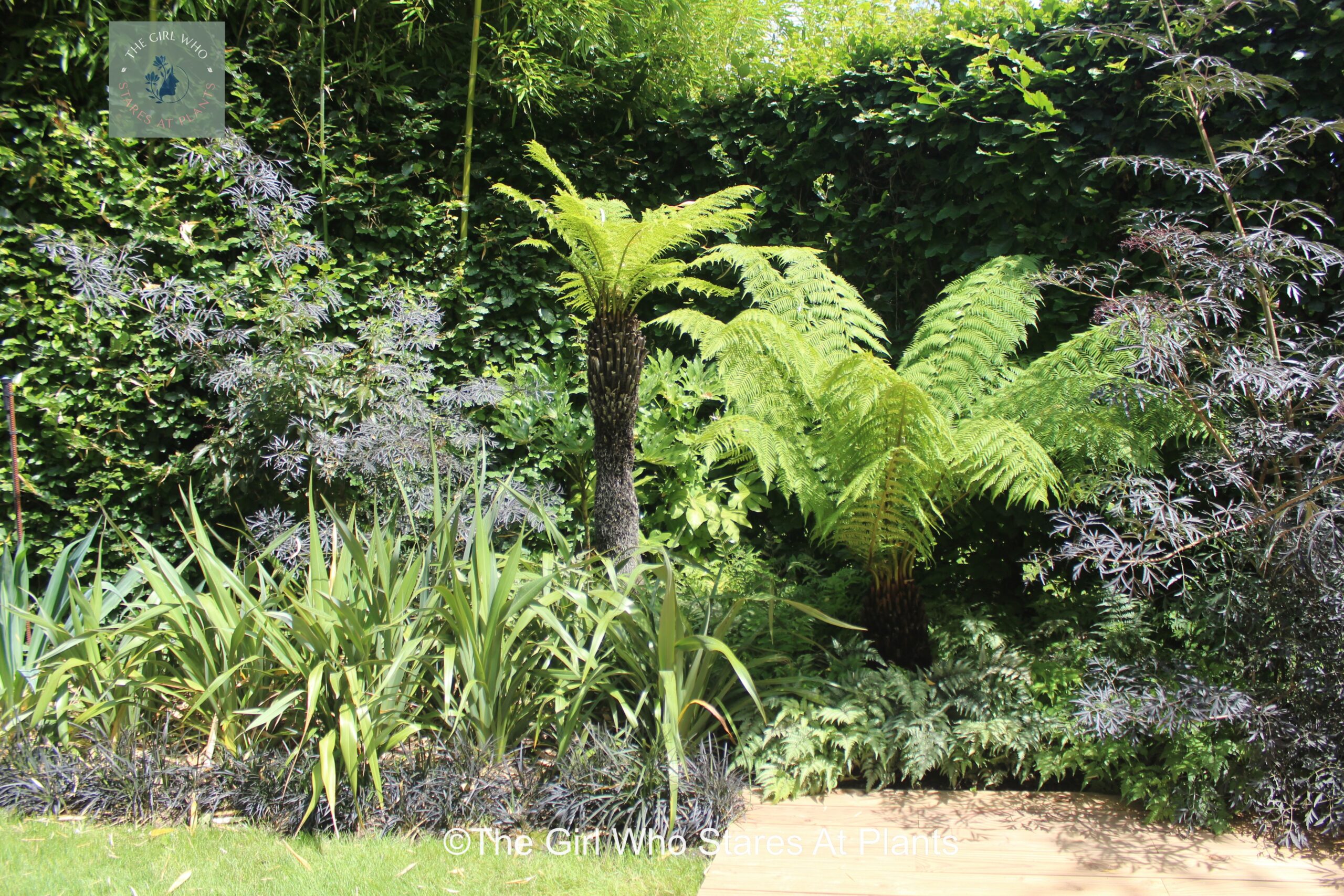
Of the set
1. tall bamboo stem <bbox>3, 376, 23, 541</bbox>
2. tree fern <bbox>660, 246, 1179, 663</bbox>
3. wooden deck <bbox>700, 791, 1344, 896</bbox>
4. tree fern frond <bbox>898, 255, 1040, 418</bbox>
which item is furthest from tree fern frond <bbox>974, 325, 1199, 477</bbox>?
tall bamboo stem <bbox>3, 376, 23, 541</bbox>

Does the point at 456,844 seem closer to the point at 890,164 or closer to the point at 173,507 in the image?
the point at 173,507

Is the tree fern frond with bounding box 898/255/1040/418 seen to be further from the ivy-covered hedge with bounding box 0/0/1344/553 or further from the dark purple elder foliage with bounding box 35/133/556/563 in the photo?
the dark purple elder foliage with bounding box 35/133/556/563

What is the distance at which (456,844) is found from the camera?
2.13 meters

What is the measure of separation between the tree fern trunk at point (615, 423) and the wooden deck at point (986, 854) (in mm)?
1108

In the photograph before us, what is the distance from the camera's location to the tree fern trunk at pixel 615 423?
9.61 ft

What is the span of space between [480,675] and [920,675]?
1.43m

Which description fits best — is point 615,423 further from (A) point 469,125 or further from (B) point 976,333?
(A) point 469,125

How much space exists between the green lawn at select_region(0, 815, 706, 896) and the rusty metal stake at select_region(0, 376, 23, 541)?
4.28 ft

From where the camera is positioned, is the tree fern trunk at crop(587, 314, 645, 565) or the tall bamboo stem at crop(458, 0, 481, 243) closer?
the tree fern trunk at crop(587, 314, 645, 565)

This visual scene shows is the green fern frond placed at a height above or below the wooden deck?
above

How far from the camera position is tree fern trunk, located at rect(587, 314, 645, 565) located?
9.61ft

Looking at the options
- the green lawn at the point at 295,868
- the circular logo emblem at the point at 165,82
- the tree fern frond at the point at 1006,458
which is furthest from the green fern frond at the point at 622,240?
the green lawn at the point at 295,868

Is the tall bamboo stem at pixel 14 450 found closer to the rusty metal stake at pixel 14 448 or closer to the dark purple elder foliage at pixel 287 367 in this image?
the rusty metal stake at pixel 14 448

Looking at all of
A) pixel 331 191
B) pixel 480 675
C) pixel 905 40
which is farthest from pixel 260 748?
pixel 905 40
